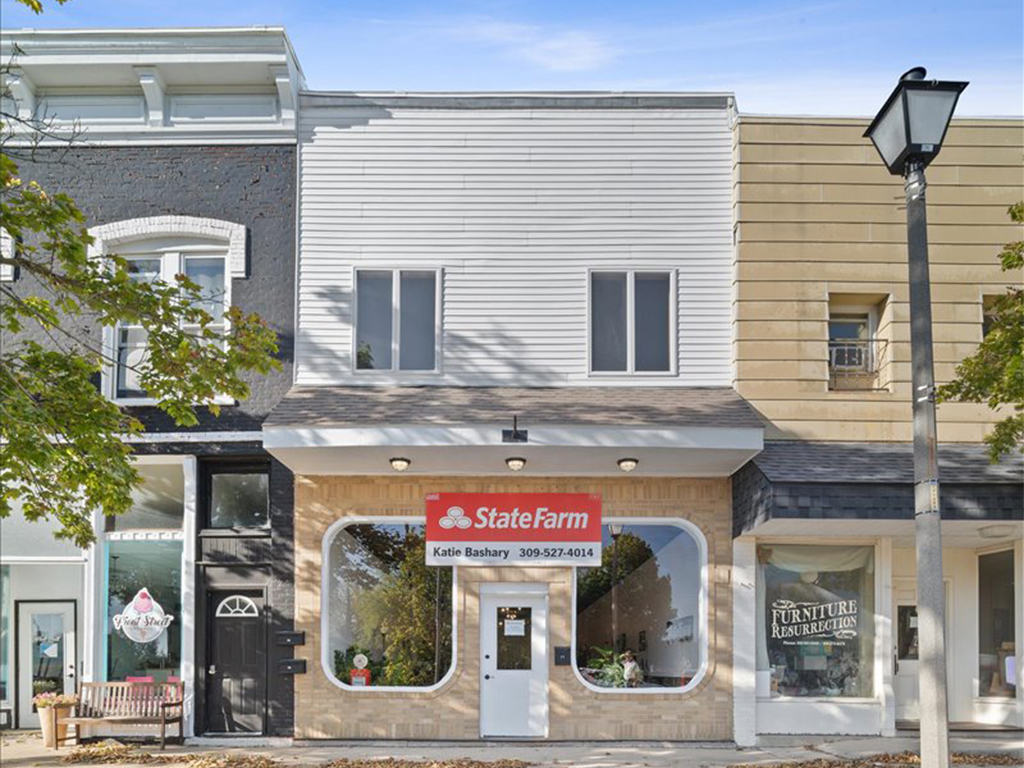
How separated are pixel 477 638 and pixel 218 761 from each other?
11.5ft

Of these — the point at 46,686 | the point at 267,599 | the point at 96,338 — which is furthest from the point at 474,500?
the point at 46,686

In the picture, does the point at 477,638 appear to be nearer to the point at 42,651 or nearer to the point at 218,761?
the point at 218,761

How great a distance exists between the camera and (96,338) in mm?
16031

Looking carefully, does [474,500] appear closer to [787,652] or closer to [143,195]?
[787,652]

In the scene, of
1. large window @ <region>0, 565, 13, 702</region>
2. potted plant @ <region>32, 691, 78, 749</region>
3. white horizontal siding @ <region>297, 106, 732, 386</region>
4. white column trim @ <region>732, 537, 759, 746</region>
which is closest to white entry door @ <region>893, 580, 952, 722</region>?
white column trim @ <region>732, 537, 759, 746</region>

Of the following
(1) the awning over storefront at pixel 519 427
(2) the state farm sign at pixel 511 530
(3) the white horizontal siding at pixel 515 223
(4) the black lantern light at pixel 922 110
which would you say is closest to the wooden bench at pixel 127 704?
(1) the awning over storefront at pixel 519 427

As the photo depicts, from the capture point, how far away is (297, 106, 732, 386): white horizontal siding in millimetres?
15836

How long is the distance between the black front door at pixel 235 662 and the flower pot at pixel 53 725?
176 cm

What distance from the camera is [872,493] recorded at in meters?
13.6

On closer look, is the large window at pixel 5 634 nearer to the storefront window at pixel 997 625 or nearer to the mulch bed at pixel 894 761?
the mulch bed at pixel 894 761

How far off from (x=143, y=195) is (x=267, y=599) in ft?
18.5

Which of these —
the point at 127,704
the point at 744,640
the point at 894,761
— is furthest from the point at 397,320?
the point at 894,761

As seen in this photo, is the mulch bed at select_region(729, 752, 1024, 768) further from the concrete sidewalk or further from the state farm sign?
the state farm sign

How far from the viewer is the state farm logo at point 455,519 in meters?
15.6
